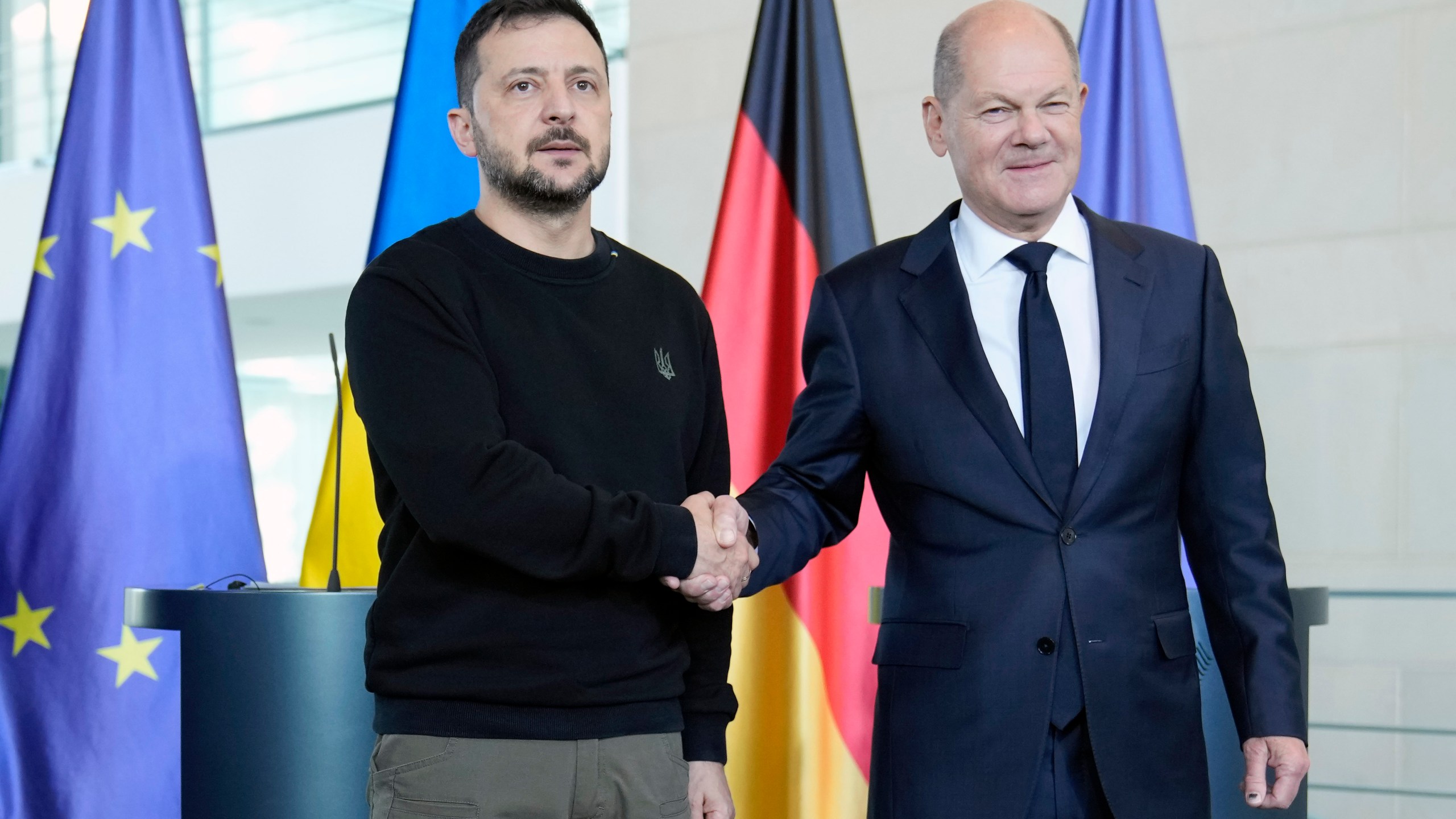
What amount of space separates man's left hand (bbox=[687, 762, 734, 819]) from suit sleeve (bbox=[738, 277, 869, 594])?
249 millimetres

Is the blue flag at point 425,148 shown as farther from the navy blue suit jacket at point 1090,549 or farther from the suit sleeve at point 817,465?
the navy blue suit jacket at point 1090,549

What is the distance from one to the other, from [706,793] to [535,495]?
1.67ft

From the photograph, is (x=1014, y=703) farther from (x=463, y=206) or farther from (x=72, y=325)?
(x=72, y=325)

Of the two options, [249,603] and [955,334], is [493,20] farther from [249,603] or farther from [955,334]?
[249,603]

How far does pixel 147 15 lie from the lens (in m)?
3.41

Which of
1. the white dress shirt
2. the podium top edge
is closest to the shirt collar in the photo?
the white dress shirt

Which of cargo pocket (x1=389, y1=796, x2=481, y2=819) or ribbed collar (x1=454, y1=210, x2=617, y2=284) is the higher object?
ribbed collar (x1=454, y1=210, x2=617, y2=284)

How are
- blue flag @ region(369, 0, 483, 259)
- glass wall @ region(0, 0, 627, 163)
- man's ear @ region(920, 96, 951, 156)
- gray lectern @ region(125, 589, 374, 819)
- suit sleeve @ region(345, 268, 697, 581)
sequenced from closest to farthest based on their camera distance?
suit sleeve @ region(345, 268, 697, 581), man's ear @ region(920, 96, 951, 156), gray lectern @ region(125, 589, 374, 819), blue flag @ region(369, 0, 483, 259), glass wall @ region(0, 0, 627, 163)

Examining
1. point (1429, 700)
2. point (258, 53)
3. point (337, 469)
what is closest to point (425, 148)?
point (337, 469)

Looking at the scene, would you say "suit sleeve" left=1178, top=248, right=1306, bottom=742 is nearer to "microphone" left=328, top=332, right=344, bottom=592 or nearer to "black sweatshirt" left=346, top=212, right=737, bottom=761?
"black sweatshirt" left=346, top=212, right=737, bottom=761

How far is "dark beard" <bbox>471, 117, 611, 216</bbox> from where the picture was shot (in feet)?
5.82

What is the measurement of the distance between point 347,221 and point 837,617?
478 centimetres

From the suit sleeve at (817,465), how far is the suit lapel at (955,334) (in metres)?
0.12

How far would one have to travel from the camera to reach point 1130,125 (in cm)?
351
